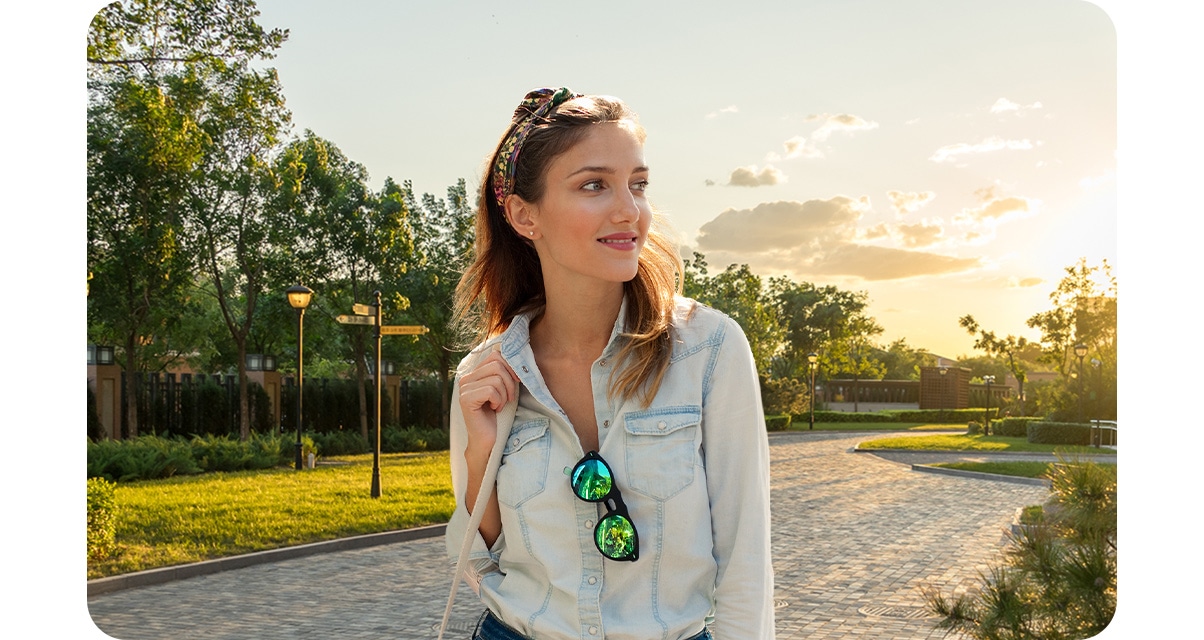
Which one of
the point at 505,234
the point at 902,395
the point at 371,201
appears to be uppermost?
the point at 371,201

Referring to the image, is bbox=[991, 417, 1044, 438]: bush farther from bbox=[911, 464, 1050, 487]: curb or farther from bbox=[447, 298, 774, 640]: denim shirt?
bbox=[447, 298, 774, 640]: denim shirt

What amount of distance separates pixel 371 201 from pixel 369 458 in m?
4.22

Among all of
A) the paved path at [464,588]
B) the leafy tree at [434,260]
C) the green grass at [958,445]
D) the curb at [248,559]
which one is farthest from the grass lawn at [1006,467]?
the curb at [248,559]

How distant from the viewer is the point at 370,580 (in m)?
6.77

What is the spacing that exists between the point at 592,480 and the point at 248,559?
6.76 meters

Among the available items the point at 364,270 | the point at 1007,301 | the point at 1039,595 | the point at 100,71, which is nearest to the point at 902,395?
the point at 1007,301

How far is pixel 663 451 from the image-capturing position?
1.29m

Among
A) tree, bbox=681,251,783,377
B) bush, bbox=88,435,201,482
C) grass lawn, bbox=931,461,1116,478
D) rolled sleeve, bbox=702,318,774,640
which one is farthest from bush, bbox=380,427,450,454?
rolled sleeve, bbox=702,318,774,640

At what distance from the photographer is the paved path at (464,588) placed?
18.6 ft

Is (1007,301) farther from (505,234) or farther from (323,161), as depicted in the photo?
(505,234)

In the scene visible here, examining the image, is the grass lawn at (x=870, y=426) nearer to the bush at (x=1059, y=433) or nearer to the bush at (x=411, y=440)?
the bush at (x=1059, y=433)

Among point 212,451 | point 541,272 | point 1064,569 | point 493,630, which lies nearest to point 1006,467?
point 212,451

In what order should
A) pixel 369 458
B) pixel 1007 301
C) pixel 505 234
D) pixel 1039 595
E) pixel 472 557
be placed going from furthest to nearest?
pixel 1007 301
pixel 369 458
pixel 1039 595
pixel 505 234
pixel 472 557

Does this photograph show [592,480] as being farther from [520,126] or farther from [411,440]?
[411,440]
